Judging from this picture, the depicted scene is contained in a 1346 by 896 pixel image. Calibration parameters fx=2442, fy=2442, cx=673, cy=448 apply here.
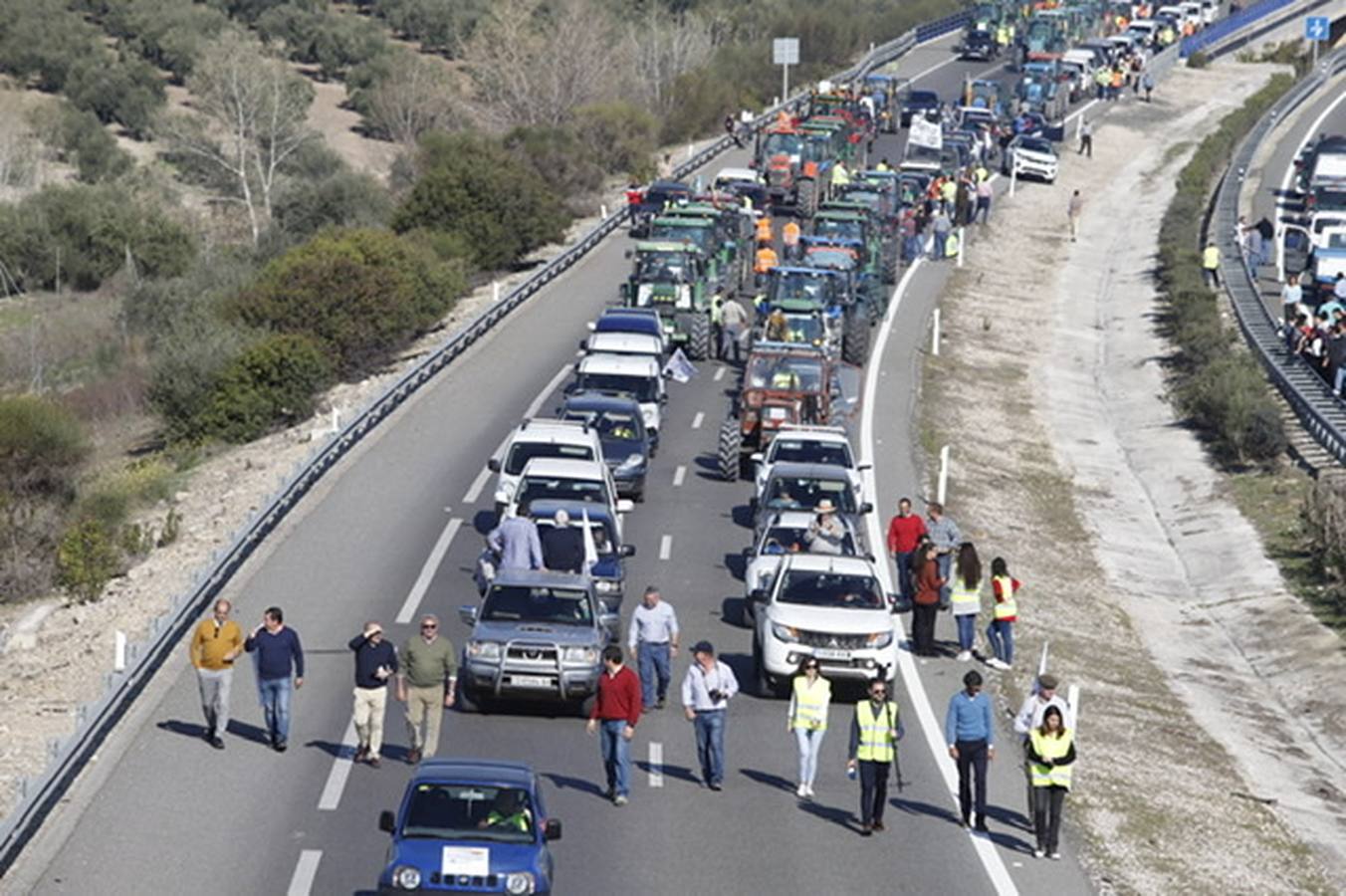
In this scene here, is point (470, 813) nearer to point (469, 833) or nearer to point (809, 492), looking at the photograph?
point (469, 833)

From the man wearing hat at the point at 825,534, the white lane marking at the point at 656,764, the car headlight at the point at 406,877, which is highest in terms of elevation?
the car headlight at the point at 406,877

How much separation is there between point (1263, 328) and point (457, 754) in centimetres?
3584

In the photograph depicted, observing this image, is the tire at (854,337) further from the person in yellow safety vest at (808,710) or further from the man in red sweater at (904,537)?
the person in yellow safety vest at (808,710)

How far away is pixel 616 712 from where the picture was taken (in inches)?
825

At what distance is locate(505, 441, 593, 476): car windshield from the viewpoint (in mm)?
32750

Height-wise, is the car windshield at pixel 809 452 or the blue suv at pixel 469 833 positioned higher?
the blue suv at pixel 469 833

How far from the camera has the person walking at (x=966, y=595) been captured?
27375 mm

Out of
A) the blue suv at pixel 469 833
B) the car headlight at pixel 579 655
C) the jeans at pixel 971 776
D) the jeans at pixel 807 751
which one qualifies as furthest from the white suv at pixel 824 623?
the blue suv at pixel 469 833

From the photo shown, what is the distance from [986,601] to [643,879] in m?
14.3

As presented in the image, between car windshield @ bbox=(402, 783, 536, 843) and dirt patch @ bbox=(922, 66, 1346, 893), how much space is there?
5693 millimetres

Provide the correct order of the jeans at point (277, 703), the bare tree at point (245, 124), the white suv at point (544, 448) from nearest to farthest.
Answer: the jeans at point (277, 703) < the white suv at point (544, 448) < the bare tree at point (245, 124)

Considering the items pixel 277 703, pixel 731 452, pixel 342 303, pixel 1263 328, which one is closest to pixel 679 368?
pixel 731 452

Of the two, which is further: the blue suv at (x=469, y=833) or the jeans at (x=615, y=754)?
the jeans at (x=615, y=754)

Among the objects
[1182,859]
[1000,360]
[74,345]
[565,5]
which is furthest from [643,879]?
[565,5]
